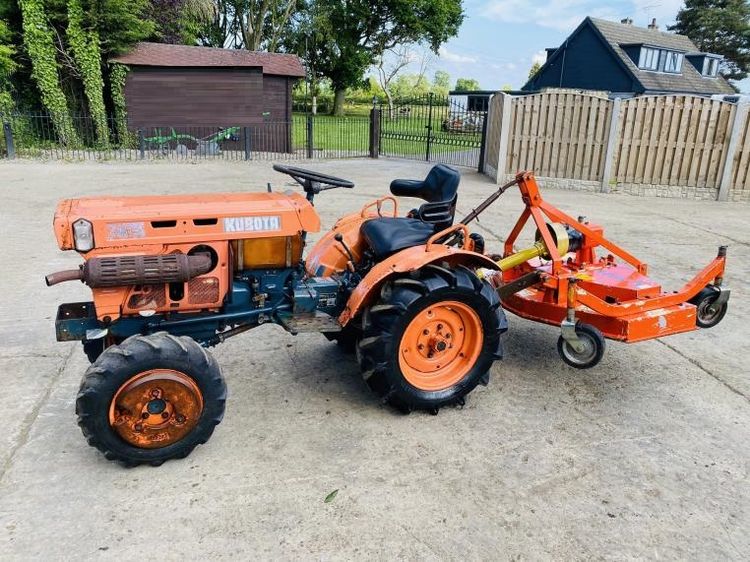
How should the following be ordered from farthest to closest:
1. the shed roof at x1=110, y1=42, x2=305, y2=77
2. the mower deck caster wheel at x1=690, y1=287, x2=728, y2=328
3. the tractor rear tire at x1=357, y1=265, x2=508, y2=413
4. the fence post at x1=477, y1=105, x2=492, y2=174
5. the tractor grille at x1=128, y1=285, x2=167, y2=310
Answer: the shed roof at x1=110, y1=42, x2=305, y2=77 → the fence post at x1=477, y1=105, x2=492, y2=174 → the mower deck caster wheel at x1=690, y1=287, x2=728, y2=328 → the tractor rear tire at x1=357, y1=265, x2=508, y2=413 → the tractor grille at x1=128, y1=285, x2=167, y2=310

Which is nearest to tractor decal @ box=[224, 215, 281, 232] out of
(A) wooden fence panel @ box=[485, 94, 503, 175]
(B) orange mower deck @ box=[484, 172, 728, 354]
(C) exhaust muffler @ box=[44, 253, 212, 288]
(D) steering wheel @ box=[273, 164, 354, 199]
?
(C) exhaust muffler @ box=[44, 253, 212, 288]

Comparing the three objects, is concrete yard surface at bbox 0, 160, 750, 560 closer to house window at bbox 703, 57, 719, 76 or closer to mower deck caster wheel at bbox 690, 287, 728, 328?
mower deck caster wheel at bbox 690, 287, 728, 328

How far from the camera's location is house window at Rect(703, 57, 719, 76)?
33.4 meters

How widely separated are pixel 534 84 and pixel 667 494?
1431 inches

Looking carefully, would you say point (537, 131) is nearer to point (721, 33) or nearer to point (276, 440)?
point (276, 440)

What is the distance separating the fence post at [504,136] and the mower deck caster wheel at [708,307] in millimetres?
8492

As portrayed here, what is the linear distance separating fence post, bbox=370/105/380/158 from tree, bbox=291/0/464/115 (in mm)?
18526

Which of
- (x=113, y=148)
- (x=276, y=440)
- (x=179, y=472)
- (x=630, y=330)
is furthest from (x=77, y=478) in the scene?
(x=113, y=148)

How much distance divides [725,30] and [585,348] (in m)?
51.7

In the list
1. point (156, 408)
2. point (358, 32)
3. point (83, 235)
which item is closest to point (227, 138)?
point (83, 235)

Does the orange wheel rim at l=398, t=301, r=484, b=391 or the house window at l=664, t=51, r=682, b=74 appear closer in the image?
the orange wheel rim at l=398, t=301, r=484, b=391

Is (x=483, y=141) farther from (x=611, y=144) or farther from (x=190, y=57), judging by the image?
(x=190, y=57)

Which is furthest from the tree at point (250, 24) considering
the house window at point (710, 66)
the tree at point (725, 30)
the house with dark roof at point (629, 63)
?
the tree at point (725, 30)

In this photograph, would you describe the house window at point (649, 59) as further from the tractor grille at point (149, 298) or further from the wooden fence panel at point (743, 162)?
the tractor grille at point (149, 298)
